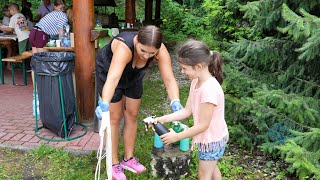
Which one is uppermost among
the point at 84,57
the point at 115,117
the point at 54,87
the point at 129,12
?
the point at 129,12

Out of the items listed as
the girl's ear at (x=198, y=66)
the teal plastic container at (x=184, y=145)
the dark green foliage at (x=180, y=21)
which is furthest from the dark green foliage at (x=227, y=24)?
the dark green foliage at (x=180, y=21)

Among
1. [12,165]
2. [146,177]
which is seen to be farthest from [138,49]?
[12,165]

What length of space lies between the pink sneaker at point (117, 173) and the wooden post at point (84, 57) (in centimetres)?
138

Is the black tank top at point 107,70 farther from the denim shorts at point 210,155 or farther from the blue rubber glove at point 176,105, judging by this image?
the denim shorts at point 210,155

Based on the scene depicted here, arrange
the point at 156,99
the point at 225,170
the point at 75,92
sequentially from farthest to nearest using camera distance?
1. the point at 156,99
2. the point at 75,92
3. the point at 225,170

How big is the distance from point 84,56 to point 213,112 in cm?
237

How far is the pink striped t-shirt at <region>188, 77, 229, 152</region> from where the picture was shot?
87.1 inches

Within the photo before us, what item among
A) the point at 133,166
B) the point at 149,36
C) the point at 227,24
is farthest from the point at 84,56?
the point at 227,24

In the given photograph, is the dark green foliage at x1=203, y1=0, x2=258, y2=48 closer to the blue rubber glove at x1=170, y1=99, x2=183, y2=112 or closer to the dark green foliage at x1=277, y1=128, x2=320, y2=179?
the dark green foliage at x1=277, y1=128, x2=320, y2=179

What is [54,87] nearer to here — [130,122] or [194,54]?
[130,122]

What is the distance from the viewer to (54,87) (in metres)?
3.70

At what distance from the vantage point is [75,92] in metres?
4.34

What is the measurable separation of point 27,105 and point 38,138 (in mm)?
1353

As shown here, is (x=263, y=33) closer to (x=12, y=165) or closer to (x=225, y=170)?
(x=225, y=170)
